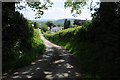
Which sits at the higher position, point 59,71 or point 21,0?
point 21,0

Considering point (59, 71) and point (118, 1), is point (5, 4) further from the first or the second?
point (118, 1)

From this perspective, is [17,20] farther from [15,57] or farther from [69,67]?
[69,67]

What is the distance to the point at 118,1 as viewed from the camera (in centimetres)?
1378

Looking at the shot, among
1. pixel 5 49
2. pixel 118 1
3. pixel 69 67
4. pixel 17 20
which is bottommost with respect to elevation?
pixel 69 67

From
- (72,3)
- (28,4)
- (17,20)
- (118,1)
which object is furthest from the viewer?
(72,3)

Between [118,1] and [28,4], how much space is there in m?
15.3

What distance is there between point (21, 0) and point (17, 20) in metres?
5.69

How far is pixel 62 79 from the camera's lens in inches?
504

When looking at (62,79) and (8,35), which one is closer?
(62,79)

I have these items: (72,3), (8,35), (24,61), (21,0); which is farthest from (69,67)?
(72,3)

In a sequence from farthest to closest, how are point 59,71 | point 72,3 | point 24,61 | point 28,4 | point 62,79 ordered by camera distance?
point 72,3, point 28,4, point 24,61, point 59,71, point 62,79

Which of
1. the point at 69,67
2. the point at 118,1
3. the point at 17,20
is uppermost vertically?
the point at 118,1

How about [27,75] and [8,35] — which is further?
[8,35]

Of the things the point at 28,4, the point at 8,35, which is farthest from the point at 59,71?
the point at 28,4
